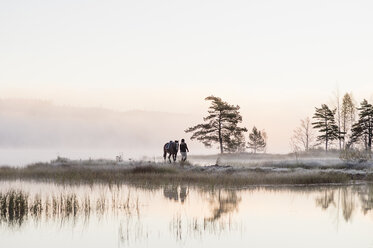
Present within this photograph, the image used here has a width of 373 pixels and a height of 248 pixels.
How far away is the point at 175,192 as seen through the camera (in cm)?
2864

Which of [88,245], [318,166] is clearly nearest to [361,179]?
[318,166]

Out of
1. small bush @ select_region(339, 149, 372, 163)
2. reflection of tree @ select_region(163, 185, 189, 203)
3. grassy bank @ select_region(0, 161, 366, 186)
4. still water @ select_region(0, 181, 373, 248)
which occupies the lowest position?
still water @ select_region(0, 181, 373, 248)

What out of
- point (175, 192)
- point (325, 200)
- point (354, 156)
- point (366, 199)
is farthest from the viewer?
point (354, 156)

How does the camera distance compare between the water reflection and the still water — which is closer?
the still water

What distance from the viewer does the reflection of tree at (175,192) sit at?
26.5 meters

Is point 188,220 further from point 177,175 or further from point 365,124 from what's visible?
point 365,124

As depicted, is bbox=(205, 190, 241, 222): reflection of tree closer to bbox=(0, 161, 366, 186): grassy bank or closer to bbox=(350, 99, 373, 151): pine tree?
bbox=(0, 161, 366, 186): grassy bank

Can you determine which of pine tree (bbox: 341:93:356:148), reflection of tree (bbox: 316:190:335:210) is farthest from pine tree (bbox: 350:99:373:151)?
reflection of tree (bbox: 316:190:335:210)

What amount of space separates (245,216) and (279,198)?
591 centimetres

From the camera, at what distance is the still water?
16.1 m

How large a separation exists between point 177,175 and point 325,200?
12.0m

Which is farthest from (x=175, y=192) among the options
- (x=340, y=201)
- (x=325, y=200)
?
(x=340, y=201)

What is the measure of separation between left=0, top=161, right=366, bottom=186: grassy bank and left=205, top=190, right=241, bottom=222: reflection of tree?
4627mm

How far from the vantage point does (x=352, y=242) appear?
16250mm
